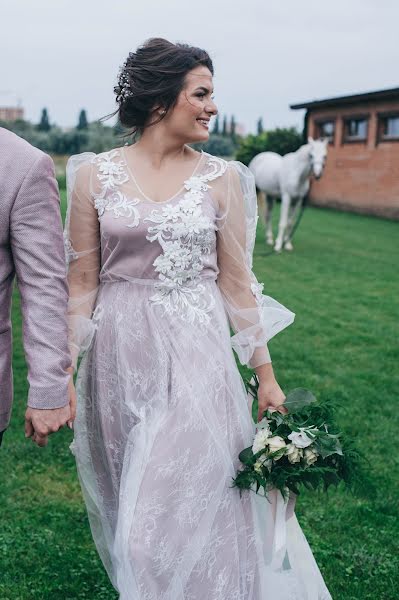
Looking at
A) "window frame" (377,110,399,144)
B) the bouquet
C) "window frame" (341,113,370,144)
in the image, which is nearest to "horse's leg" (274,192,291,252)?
"window frame" (377,110,399,144)

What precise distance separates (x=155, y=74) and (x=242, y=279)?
0.90m

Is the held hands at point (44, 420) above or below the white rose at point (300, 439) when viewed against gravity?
above

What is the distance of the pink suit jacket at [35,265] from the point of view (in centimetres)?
255

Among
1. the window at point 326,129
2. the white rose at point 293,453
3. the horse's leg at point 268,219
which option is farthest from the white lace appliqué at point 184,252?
the window at point 326,129

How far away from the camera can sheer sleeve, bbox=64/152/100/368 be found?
3.29 meters

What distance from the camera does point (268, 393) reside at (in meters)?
3.37

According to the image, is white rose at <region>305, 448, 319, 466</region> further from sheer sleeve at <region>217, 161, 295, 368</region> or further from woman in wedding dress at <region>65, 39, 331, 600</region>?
sheer sleeve at <region>217, 161, 295, 368</region>

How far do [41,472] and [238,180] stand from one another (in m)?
2.94

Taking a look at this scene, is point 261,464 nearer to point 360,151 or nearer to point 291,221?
point 291,221

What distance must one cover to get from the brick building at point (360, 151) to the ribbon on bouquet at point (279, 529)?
26655mm

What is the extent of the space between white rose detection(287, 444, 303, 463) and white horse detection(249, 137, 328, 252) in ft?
46.9

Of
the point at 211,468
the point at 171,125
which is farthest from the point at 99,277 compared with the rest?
the point at 211,468

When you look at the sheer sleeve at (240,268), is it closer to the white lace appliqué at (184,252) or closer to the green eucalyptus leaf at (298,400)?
the white lace appliqué at (184,252)

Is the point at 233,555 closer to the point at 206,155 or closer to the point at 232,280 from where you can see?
the point at 232,280
